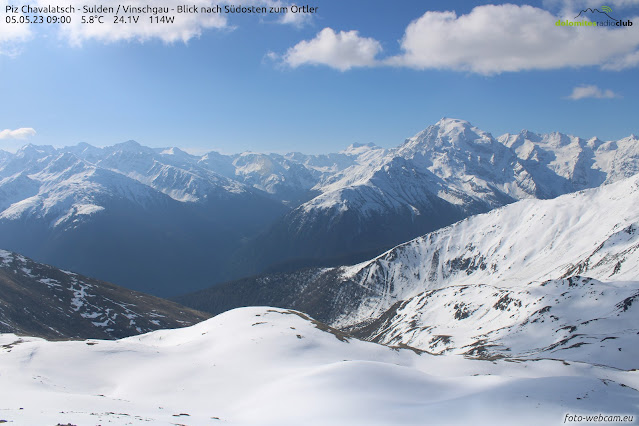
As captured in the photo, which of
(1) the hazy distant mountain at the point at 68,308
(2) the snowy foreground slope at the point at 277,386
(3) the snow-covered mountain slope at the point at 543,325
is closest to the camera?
(2) the snowy foreground slope at the point at 277,386

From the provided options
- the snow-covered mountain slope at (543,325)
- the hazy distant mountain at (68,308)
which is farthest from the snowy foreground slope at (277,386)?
the hazy distant mountain at (68,308)

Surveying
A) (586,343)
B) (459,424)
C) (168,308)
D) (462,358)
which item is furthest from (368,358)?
(168,308)

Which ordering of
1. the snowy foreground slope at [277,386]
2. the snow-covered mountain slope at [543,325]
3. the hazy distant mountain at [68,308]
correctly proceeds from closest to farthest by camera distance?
the snowy foreground slope at [277,386] < the snow-covered mountain slope at [543,325] < the hazy distant mountain at [68,308]

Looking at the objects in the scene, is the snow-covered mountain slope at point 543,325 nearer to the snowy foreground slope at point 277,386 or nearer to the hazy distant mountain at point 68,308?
the snowy foreground slope at point 277,386

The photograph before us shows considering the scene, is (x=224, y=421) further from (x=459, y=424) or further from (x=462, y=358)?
(x=462, y=358)

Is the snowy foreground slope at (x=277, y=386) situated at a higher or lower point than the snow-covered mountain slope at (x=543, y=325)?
higher

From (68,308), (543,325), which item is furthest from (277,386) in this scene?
(68,308)
